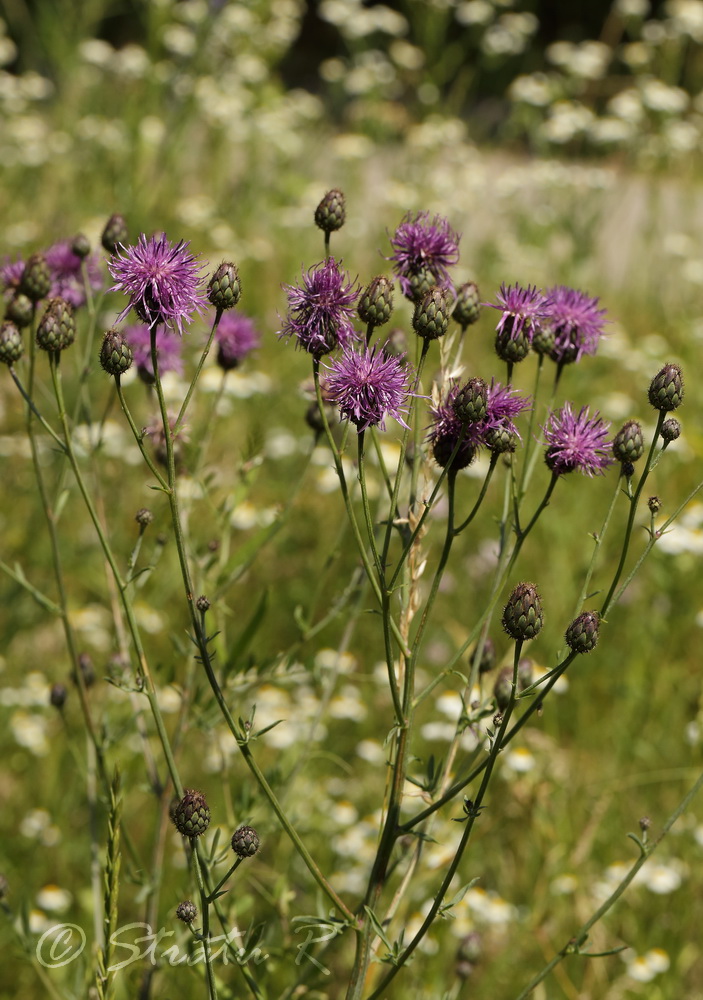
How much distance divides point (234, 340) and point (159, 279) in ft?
2.42

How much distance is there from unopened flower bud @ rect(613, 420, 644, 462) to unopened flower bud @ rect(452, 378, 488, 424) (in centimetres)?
25

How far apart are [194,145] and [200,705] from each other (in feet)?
23.5

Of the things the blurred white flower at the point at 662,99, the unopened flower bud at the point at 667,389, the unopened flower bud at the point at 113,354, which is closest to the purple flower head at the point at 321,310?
the unopened flower bud at the point at 113,354

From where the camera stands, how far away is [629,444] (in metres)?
1.47

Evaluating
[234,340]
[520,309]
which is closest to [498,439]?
[520,309]

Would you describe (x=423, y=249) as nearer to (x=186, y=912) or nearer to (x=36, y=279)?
(x=36, y=279)

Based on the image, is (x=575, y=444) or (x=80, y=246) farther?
(x=80, y=246)

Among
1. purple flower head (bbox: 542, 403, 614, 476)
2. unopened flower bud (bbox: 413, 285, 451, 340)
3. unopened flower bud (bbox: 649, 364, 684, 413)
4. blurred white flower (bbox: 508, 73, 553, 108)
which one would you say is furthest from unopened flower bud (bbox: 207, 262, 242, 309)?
blurred white flower (bbox: 508, 73, 553, 108)

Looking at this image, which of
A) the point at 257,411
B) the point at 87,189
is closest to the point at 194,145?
the point at 87,189

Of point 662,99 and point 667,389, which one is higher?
point 662,99

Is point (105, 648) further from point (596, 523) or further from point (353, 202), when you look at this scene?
point (353, 202)

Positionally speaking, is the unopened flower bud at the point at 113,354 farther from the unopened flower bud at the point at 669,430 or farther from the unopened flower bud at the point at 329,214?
the unopened flower bud at the point at 669,430

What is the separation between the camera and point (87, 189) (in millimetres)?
5738

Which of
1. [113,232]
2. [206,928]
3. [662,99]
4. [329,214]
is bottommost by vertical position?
[206,928]
